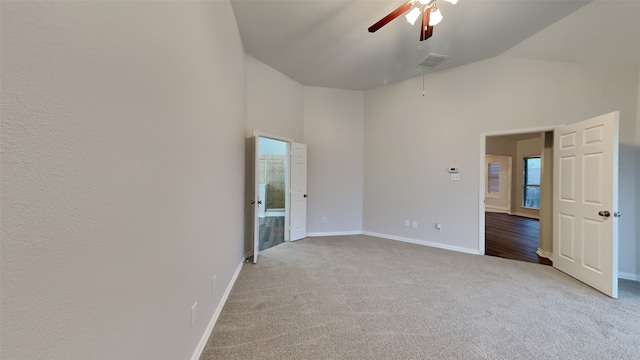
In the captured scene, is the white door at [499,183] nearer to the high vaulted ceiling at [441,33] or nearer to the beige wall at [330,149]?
the high vaulted ceiling at [441,33]

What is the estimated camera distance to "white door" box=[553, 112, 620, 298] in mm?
2570

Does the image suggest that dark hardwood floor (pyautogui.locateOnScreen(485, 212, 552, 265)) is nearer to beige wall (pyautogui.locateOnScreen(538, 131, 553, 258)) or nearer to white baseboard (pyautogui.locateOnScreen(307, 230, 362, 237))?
beige wall (pyautogui.locateOnScreen(538, 131, 553, 258))

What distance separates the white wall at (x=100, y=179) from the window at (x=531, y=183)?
31.9ft

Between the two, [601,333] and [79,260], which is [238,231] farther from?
[601,333]

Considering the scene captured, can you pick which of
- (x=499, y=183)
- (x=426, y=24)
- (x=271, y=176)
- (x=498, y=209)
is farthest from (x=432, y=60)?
(x=498, y=209)

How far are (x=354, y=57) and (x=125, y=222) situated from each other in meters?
3.79

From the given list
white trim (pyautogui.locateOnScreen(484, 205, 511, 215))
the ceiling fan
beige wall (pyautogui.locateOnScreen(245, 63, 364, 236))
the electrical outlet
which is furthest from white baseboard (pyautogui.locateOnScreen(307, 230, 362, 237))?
white trim (pyautogui.locateOnScreen(484, 205, 511, 215))

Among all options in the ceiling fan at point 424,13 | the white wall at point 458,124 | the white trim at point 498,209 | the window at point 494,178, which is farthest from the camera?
the window at point 494,178

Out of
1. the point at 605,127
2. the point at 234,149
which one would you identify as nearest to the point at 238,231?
the point at 234,149

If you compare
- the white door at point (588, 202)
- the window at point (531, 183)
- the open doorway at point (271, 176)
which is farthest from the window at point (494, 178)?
the open doorway at point (271, 176)

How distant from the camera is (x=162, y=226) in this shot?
1.20 metres

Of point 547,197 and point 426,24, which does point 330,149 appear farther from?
point 547,197

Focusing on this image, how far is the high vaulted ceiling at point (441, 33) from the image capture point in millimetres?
2617

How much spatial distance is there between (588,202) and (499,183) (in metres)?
6.67
